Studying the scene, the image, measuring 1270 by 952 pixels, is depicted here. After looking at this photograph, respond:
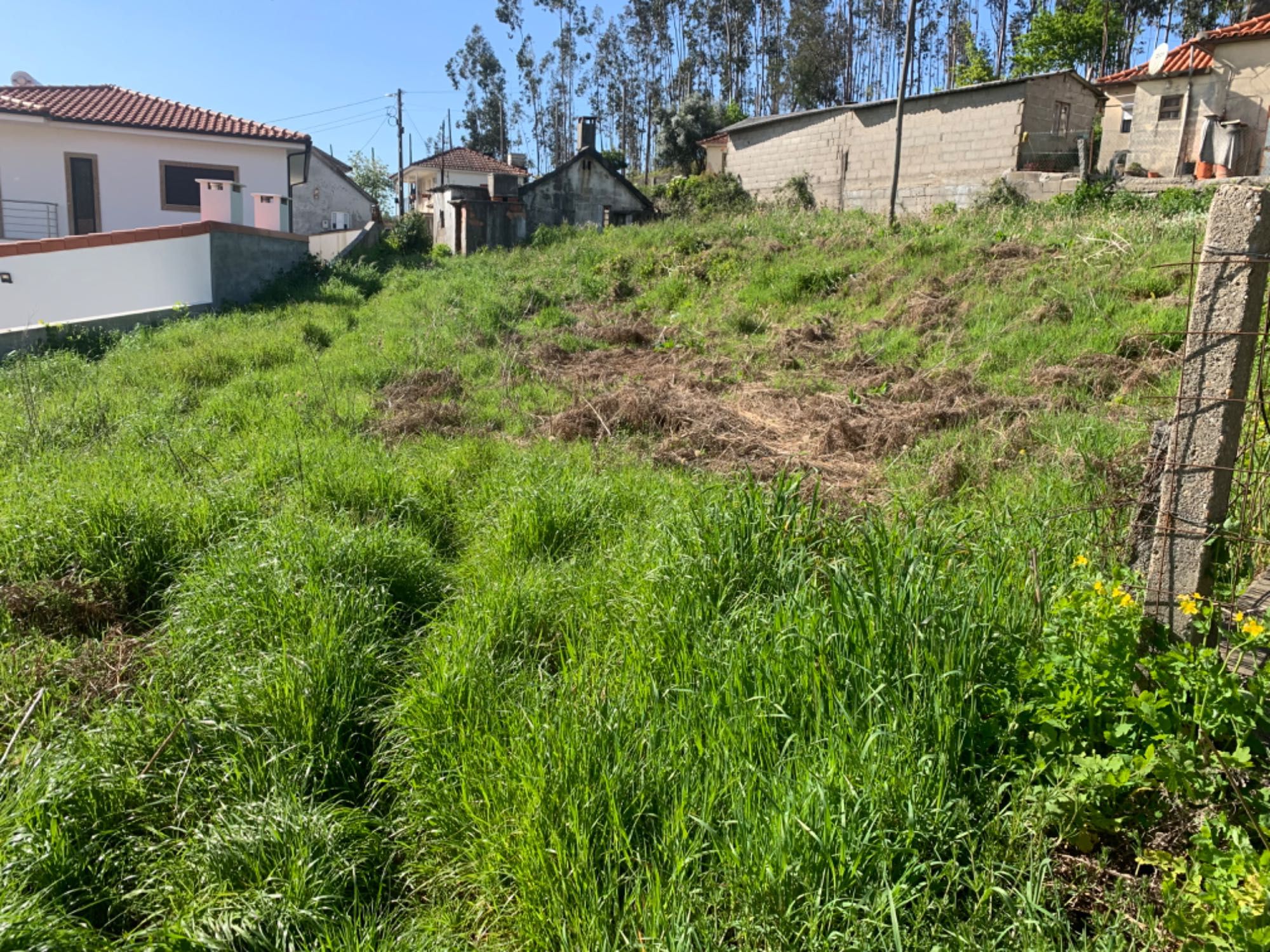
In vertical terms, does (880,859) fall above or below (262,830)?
above

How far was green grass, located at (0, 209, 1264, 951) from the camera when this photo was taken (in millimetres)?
2275

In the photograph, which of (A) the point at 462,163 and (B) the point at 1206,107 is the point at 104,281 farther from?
(A) the point at 462,163

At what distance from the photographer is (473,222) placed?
81.1 ft

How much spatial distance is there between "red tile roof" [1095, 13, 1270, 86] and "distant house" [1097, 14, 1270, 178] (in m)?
0.02

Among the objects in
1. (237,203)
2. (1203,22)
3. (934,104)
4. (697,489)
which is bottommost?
(697,489)

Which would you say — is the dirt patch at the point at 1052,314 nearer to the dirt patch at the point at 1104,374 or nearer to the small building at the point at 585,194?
the dirt patch at the point at 1104,374

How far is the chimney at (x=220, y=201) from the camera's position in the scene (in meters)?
15.2

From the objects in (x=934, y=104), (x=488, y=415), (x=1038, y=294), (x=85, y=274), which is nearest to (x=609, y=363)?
(x=488, y=415)

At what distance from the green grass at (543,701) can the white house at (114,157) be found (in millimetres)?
16774

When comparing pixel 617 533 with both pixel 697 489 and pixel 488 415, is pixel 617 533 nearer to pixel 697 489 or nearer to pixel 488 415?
pixel 697 489

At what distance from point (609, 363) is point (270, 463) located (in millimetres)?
5976

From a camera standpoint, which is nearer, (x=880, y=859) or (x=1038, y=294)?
(x=880, y=859)

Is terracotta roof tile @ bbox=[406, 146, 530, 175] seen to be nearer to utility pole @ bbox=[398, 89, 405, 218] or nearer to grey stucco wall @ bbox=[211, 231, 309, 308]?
utility pole @ bbox=[398, 89, 405, 218]

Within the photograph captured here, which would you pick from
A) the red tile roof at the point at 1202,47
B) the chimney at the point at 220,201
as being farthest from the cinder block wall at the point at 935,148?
the chimney at the point at 220,201
